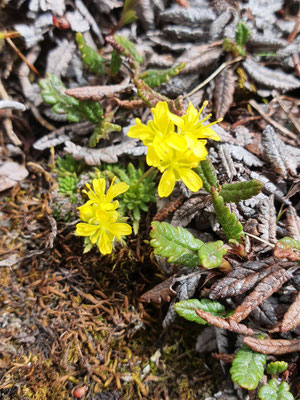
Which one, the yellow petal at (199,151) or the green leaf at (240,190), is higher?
the yellow petal at (199,151)

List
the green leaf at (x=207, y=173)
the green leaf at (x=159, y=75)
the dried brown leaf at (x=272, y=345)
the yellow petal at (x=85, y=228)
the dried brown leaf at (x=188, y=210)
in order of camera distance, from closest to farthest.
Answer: the dried brown leaf at (x=272, y=345) < the yellow petal at (x=85, y=228) < the green leaf at (x=207, y=173) < the dried brown leaf at (x=188, y=210) < the green leaf at (x=159, y=75)

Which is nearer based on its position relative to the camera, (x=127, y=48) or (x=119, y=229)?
(x=119, y=229)

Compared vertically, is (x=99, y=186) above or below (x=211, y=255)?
above

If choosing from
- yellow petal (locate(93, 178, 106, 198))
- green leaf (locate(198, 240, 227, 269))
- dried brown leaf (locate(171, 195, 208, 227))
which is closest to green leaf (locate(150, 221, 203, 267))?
green leaf (locate(198, 240, 227, 269))

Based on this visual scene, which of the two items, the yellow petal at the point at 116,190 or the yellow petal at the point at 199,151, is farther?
the yellow petal at the point at 116,190

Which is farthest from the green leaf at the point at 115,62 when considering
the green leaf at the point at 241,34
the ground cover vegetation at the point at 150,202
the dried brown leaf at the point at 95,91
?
the green leaf at the point at 241,34

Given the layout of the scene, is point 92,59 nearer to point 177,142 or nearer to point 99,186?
point 99,186

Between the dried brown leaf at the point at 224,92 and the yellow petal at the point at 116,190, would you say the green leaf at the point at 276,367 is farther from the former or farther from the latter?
the dried brown leaf at the point at 224,92

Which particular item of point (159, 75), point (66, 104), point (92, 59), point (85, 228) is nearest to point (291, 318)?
point (85, 228)
